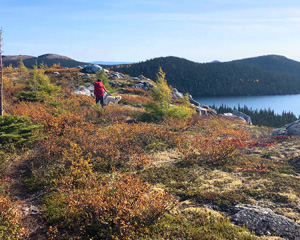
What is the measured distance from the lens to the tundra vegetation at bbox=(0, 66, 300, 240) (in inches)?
226

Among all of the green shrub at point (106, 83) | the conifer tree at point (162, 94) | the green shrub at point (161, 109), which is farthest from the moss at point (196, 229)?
the green shrub at point (106, 83)

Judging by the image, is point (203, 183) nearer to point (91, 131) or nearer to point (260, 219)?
point (260, 219)

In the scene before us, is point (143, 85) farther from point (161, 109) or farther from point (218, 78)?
point (218, 78)

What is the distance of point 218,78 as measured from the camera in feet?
575

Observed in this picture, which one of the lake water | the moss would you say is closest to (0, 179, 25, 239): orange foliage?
the moss

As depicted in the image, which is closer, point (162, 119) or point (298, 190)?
point (298, 190)

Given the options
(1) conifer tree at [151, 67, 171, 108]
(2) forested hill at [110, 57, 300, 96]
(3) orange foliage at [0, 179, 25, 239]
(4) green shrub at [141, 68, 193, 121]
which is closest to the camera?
(3) orange foliage at [0, 179, 25, 239]

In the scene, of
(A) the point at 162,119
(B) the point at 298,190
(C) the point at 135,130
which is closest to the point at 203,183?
(B) the point at 298,190

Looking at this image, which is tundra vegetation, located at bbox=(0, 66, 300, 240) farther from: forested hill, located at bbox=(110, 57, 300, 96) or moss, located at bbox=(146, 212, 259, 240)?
forested hill, located at bbox=(110, 57, 300, 96)

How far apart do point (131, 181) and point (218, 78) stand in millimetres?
180473

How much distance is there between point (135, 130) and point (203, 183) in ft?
20.1

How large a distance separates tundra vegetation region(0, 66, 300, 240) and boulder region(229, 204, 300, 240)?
412mm

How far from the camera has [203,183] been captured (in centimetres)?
934

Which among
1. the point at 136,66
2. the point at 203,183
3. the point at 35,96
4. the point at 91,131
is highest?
the point at 136,66
